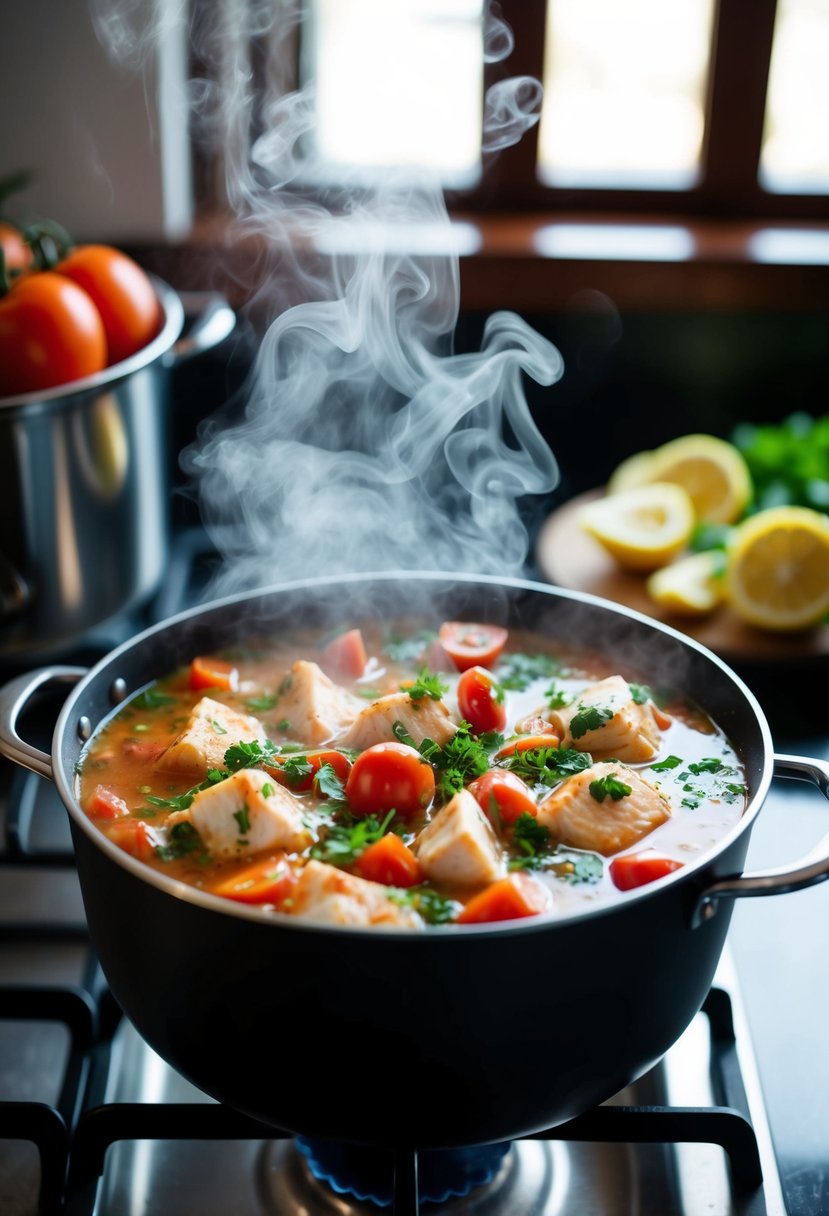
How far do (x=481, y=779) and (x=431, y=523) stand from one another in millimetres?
1165

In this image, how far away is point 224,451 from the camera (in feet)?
8.45

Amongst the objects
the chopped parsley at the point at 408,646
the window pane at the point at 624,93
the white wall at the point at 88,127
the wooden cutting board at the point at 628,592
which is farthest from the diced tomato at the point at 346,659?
the window pane at the point at 624,93

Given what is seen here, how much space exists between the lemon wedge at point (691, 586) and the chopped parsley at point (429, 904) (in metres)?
1.11

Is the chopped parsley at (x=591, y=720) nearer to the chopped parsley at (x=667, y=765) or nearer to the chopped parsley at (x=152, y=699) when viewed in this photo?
the chopped parsley at (x=667, y=765)

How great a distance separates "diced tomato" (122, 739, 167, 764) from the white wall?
4.47 ft

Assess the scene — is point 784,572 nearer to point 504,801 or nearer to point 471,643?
point 471,643

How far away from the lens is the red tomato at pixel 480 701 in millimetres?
1550

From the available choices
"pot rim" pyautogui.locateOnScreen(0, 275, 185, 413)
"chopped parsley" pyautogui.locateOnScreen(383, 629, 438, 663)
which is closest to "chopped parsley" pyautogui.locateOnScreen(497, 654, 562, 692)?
"chopped parsley" pyautogui.locateOnScreen(383, 629, 438, 663)

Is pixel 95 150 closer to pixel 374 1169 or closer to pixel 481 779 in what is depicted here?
pixel 481 779

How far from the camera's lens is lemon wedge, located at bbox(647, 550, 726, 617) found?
2.22 metres

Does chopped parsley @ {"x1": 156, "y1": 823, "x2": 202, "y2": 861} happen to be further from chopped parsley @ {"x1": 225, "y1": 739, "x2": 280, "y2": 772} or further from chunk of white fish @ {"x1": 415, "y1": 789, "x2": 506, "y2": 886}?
chunk of white fish @ {"x1": 415, "y1": 789, "x2": 506, "y2": 886}

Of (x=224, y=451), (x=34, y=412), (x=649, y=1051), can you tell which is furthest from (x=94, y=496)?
(x=649, y=1051)

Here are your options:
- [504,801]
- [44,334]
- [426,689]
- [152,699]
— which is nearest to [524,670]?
[426,689]

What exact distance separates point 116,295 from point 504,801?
1167 millimetres
